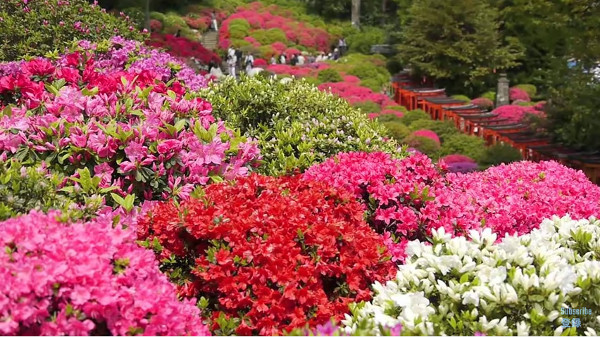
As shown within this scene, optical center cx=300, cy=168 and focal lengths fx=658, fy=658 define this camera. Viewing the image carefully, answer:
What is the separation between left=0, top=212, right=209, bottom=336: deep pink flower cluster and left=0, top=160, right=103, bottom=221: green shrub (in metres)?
0.68

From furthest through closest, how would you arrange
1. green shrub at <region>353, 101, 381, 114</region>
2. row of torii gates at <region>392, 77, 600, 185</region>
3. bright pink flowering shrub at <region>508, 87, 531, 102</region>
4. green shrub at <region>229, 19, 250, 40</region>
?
1. green shrub at <region>229, 19, 250, 40</region>
2. bright pink flowering shrub at <region>508, 87, 531, 102</region>
3. green shrub at <region>353, 101, 381, 114</region>
4. row of torii gates at <region>392, 77, 600, 185</region>

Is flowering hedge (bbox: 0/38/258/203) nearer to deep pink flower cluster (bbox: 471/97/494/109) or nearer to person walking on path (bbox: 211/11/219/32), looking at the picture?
deep pink flower cluster (bbox: 471/97/494/109)

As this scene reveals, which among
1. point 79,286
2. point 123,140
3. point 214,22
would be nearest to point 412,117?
point 123,140

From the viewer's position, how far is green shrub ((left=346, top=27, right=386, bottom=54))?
3374cm

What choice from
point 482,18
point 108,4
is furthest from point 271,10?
point 482,18

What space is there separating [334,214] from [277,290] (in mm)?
781

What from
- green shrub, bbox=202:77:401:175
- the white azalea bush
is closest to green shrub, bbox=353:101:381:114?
green shrub, bbox=202:77:401:175

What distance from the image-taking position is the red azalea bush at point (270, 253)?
3223mm

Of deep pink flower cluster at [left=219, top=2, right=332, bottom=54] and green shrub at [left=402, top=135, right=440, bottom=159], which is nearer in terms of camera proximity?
green shrub at [left=402, top=135, right=440, bottom=159]

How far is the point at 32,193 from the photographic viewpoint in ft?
11.7

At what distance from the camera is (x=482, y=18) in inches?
851

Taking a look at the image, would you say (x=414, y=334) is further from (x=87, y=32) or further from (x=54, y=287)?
(x=87, y=32)

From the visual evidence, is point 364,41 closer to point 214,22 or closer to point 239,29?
point 239,29

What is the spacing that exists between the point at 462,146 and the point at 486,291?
9.86 metres
